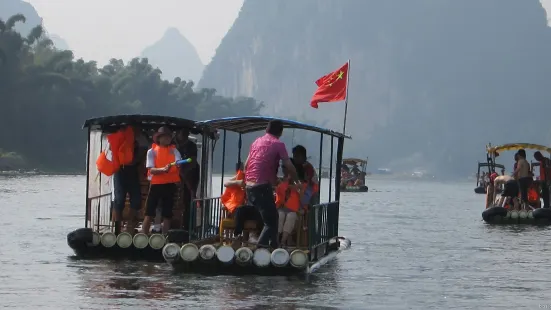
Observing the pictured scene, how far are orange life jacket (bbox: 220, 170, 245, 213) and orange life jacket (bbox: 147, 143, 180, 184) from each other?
0.94 metres

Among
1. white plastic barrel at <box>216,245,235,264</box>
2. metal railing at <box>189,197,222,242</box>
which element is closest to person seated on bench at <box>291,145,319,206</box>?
metal railing at <box>189,197,222,242</box>

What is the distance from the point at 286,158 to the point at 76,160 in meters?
100

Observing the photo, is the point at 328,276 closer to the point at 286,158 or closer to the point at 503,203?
the point at 286,158

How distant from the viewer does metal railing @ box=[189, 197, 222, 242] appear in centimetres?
1870

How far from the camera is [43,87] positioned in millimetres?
113250

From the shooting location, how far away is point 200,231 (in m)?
19.6

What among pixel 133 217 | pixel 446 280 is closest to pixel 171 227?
pixel 133 217

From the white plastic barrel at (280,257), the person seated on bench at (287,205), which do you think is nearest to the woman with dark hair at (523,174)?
the person seated on bench at (287,205)

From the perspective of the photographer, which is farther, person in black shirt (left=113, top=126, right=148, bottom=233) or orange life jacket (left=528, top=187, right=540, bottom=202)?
orange life jacket (left=528, top=187, right=540, bottom=202)

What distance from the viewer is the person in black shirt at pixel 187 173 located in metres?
20.1

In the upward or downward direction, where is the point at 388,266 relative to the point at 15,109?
downward

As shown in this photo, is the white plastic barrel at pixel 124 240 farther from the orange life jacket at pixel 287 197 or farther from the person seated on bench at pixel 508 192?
the person seated on bench at pixel 508 192

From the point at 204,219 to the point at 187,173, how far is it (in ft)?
3.15

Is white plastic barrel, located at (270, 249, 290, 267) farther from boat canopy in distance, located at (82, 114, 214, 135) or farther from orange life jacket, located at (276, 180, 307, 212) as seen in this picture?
boat canopy in distance, located at (82, 114, 214, 135)
